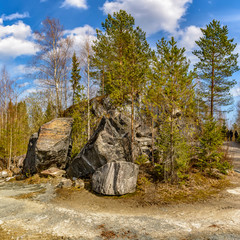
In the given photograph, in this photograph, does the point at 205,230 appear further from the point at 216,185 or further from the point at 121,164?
the point at 216,185

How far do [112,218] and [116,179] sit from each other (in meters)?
2.54

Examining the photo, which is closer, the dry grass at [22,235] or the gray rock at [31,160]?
the dry grass at [22,235]

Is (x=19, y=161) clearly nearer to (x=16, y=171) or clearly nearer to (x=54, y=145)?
(x=16, y=171)

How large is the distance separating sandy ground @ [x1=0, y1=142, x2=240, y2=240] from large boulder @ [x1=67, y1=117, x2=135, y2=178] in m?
2.73

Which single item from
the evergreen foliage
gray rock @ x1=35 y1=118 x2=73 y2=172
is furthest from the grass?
gray rock @ x1=35 y1=118 x2=73 y2=172

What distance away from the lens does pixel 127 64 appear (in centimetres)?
1205

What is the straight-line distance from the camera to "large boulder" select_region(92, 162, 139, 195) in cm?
877

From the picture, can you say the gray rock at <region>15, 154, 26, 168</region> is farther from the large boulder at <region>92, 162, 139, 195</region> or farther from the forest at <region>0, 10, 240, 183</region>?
the large boulder at <region>92, 162, 139, 195</region>

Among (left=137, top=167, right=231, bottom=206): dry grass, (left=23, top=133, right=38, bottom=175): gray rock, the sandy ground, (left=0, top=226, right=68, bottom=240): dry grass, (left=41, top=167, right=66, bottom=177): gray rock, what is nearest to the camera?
(left=0, top=226, right=68, bottom=240): dry grass

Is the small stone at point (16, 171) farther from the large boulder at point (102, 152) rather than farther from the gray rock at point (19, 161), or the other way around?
the large boulder at point (102, 152)

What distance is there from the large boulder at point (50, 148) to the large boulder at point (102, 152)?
249 centimetres

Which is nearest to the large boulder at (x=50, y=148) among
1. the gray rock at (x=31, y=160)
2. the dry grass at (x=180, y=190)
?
the gray rock at (x=31, y=160)

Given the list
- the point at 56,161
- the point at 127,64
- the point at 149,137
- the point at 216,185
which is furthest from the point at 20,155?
the point at 216,185

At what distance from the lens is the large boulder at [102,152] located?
11.4 metres
